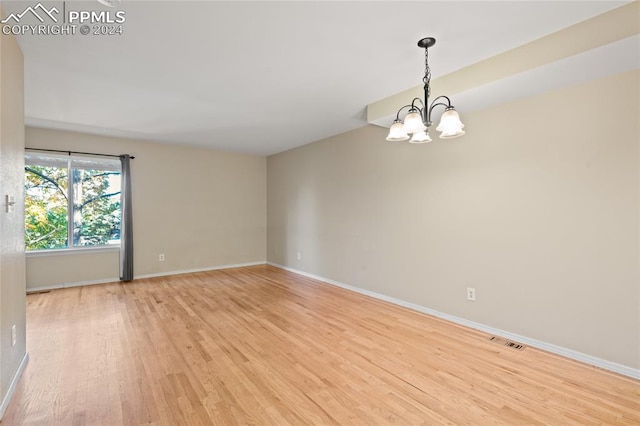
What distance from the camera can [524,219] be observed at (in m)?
2.81

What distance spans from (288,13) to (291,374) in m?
2.58

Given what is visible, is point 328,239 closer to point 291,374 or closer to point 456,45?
point 291,374

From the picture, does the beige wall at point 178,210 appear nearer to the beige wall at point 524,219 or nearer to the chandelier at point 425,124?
the beige wall at point 524,219

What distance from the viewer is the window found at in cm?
459

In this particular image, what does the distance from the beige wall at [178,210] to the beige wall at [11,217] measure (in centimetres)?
293

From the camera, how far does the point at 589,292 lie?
2457 mm

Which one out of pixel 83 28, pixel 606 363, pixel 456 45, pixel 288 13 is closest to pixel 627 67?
pixel 456 45

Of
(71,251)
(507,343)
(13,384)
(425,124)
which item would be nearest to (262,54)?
(425,124)

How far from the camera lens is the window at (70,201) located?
4.59 meters

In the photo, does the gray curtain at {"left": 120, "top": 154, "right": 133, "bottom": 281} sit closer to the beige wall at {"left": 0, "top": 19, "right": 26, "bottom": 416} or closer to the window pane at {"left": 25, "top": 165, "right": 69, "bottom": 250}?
the window pane at {"left": 25, "top": 165, "right": 69, "bottom": 250}

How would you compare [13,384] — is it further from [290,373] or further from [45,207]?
[45,207]

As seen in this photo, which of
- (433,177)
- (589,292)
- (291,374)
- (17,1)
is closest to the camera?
(17,1)

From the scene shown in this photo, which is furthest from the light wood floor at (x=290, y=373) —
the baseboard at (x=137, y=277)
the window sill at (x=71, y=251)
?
the window sill at (x=71, y=251)

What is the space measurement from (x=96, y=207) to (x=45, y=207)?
0.65m
